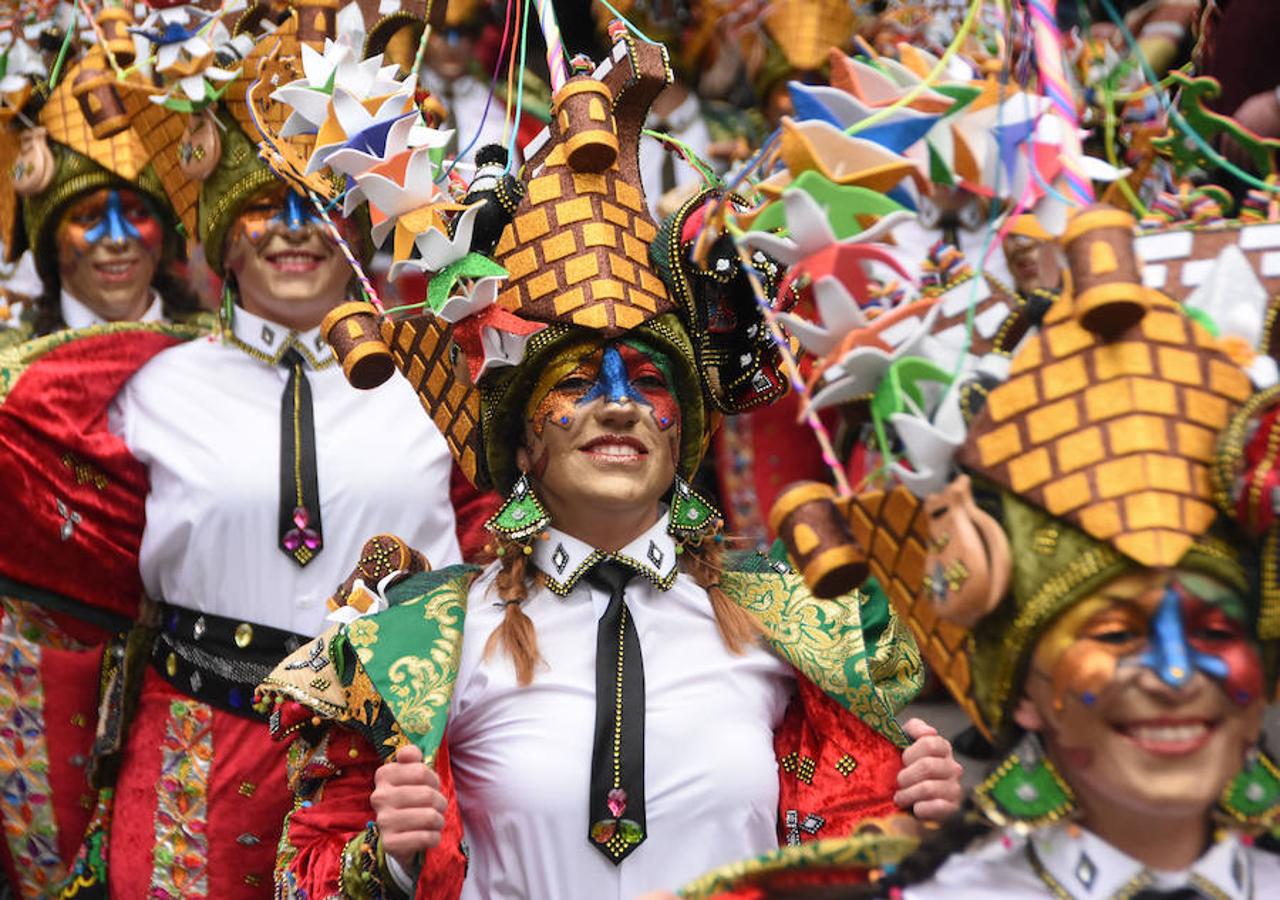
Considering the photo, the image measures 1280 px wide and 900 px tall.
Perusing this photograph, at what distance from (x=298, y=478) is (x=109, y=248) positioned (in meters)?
1.25

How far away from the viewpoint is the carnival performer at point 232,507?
4.32 metres

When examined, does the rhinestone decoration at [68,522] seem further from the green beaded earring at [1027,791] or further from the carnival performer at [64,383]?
the green beaded earring at [1027,791]

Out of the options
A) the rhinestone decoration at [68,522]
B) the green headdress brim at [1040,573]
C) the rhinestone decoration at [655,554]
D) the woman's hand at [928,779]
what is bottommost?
the woman's hand at [928,779]

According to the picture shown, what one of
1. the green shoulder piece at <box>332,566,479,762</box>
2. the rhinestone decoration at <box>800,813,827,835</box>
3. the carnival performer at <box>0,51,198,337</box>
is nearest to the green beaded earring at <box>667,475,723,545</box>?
the green shoulder piece at <box>332,566,479,762</box>

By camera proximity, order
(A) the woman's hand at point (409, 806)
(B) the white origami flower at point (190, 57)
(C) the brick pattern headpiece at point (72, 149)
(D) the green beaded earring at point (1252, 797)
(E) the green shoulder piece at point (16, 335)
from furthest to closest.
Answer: (E) the green shoulder piece at point (16, 335) → (C) the brick pattern headpiece at point (72, 149) → (B) the white origami flower at point (190, 57) → (A) the woman's hand at point (409, 806) → (D) the green beaded earring at point (1252, 797)

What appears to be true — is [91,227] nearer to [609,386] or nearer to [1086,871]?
[609,386]

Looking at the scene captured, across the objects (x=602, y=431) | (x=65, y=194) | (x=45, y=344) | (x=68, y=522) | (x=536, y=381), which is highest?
(x=65, y=194)

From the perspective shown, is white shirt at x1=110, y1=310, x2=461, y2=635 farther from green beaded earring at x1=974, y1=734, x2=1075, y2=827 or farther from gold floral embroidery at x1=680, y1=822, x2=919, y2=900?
green beaded earring at x1=974, y1=734, x2=1075, y2=827

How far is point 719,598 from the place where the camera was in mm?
3549

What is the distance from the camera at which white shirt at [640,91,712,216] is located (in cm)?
702

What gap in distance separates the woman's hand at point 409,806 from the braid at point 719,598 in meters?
0.57

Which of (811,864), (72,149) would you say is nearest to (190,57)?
(72,149)

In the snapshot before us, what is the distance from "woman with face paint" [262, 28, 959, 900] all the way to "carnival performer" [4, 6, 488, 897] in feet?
2.56

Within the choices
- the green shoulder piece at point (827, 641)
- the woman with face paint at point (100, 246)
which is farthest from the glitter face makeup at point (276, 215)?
the green shoulder piece at point (827, 641)
